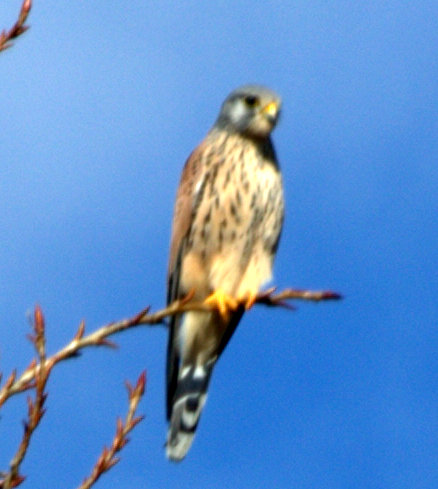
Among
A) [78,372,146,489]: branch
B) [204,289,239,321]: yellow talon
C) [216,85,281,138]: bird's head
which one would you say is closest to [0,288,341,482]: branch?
[78,372,146,489]: branch

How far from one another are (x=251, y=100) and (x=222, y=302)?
1.28 meters

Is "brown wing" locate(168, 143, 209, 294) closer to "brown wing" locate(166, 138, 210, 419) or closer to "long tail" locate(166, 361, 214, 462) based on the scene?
"brown wing" locate(166, 138, 210, 419)

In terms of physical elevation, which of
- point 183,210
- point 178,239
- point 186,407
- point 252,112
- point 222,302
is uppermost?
point 252,112

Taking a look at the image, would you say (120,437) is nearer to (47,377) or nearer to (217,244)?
(47,377)

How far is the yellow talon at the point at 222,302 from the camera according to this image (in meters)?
5.12

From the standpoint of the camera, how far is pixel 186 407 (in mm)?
5434

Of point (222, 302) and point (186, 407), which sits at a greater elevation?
point (222, 302)

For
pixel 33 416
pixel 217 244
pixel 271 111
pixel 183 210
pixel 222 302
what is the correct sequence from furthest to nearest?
pixel 271 111, pixel 183 210, pixel 217 244, pixel 222 302, pixel 33 416

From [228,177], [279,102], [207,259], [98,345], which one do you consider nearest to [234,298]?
[207,259]

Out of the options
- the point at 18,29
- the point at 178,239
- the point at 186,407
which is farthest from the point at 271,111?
the point at 18,29

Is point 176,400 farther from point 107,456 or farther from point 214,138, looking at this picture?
point 107,456

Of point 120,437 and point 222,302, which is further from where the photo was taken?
point 222,302

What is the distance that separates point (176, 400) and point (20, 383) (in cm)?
302

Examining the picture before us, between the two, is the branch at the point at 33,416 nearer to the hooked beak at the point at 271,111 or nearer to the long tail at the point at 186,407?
the long tail at the point at 186,407
